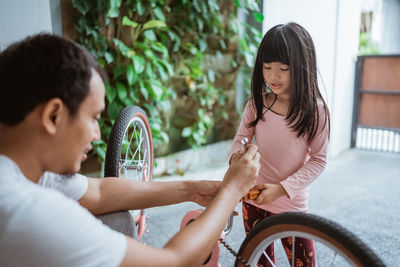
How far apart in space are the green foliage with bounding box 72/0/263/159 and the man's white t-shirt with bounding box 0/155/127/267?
1.49 meters

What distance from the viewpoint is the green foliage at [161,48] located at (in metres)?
1.97

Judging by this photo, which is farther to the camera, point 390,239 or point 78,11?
point 78,11

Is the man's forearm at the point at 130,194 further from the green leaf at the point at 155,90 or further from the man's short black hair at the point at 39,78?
the green leaf at the point at 155,90

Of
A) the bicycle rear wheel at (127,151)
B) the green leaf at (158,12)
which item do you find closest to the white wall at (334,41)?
the green leaf at (158,12)

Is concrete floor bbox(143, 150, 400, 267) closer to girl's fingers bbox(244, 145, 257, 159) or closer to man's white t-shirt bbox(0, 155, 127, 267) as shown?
girl's fingers bbox(244, 145, 257, 159)

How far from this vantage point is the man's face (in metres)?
0.56

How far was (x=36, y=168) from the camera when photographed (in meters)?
0.60

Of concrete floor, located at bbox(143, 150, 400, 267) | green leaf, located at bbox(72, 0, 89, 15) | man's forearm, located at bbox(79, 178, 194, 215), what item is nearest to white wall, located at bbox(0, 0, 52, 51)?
green leaf, located at bbox(72, 0, 89, 15)

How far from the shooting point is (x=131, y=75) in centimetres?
197

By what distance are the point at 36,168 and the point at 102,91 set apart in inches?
7.3

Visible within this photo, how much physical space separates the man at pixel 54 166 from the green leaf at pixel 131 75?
1.36 m

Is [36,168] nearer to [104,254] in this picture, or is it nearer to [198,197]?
[104,254]

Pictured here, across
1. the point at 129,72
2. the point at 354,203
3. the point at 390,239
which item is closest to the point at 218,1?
the point at 129,72

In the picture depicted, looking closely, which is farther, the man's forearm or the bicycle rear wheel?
the bicycle rear wheel
